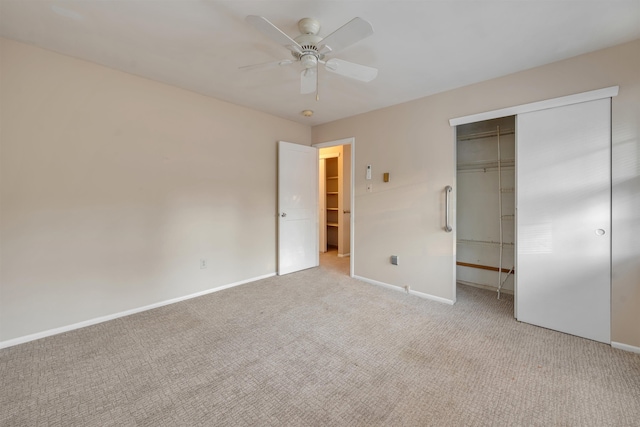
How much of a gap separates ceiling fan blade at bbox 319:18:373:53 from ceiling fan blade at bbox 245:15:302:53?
0.21 m

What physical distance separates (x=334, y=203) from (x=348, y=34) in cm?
495

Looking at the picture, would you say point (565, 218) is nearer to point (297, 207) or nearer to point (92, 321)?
point (297, 207)

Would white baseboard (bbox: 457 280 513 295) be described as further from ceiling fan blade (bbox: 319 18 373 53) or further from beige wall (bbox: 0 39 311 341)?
ceiling fan blade (bbox: 319 18 373 53)

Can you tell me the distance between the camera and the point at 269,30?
1601 mm

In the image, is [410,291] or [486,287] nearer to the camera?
[410,291]

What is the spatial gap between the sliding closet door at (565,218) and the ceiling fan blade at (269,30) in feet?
7.74

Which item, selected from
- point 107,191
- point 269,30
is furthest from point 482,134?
point 107,191

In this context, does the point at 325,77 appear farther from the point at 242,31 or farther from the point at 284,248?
the point at 284,248

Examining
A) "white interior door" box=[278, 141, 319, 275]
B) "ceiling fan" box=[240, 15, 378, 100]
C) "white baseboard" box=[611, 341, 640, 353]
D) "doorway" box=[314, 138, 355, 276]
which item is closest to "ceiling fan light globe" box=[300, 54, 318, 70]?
"ceiling fan" box=[240, 15, 378, 100]

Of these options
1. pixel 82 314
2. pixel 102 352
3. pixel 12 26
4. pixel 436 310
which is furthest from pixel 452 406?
pixel 12 26

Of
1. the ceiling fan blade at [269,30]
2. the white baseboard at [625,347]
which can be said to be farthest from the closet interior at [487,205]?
the ceiling fan blade at [269,30]

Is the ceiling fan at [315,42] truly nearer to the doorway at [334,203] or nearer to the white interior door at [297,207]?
the white interior door at [297,207]

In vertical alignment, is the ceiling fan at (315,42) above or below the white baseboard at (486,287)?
above

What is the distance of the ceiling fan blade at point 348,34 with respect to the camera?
1496 millimetres
